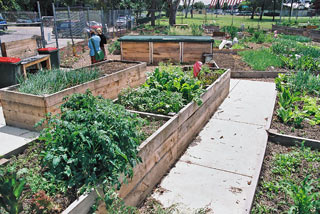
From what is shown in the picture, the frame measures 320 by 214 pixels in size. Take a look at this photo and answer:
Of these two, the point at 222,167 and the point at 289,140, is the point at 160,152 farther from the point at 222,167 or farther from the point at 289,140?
the point at 289,140

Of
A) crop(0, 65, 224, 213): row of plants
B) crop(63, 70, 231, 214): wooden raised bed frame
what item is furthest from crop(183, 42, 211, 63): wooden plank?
crop(0, 65, 224, 213): row of plants

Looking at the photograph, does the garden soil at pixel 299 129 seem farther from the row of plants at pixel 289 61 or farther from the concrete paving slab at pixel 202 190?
the row of plants at pixel 289 61

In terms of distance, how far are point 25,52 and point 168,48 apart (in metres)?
5.12

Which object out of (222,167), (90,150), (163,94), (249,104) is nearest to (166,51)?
(249,104)

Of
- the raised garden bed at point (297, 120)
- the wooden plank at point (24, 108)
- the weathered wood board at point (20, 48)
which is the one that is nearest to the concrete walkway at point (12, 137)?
the wooden plank at point (24, 108)

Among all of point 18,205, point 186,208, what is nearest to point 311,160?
point 186,208

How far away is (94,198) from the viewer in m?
2.70

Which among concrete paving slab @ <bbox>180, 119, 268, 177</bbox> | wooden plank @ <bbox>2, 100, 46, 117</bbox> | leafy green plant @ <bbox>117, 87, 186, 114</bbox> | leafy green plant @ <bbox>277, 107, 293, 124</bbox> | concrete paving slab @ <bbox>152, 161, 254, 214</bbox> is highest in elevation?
leafy green plant @ <bbox>117, 87, 186, 114</bbox>

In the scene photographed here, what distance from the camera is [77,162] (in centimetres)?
279

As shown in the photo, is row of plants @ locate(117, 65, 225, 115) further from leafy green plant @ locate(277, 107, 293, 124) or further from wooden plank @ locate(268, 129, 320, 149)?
leafy green plant @ locate(277, 107, 293, 124)

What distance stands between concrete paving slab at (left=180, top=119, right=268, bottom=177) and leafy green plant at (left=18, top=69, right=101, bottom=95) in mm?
2733

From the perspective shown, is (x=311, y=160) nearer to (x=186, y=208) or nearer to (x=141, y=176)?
(x=186, y=208)

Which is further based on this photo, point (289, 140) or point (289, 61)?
point (289, 61)

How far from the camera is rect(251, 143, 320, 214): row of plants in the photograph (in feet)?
9.97
